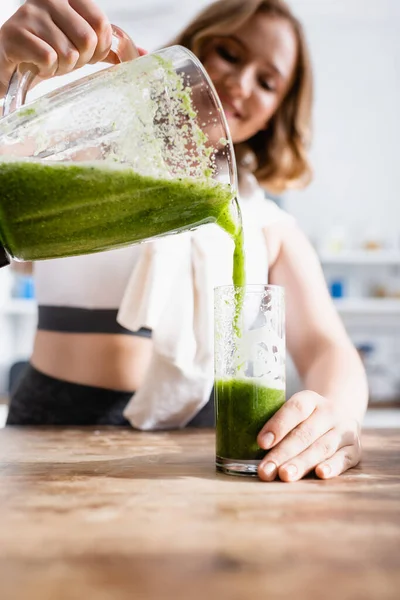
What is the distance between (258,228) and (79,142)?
2.56 ft

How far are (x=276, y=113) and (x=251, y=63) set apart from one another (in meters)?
0.24

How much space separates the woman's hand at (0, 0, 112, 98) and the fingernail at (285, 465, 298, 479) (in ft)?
1.83

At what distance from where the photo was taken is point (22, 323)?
167 inches

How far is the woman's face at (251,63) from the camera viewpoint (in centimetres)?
137

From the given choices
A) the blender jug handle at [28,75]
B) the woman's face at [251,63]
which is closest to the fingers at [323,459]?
the blender jug handle at [28,75]

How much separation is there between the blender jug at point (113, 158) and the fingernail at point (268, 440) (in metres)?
0.26

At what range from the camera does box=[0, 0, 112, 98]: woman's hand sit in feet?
2.54

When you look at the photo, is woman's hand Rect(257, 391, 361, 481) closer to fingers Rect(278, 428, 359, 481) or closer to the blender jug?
fingers Rect(278, 428, 359, 481)

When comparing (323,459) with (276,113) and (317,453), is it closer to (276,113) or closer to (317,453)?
(317,453)

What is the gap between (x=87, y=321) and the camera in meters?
1.35

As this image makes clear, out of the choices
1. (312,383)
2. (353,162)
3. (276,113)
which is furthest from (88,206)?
(353,162)

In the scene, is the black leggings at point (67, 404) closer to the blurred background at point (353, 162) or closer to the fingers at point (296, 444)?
the fingers at point (296, 444)

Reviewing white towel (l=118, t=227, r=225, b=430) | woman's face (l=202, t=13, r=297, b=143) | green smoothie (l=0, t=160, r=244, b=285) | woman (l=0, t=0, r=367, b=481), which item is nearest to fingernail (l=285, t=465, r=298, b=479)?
green smoothie (l=0, t=160, r=244, b=285)

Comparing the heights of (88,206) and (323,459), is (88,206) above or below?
above
